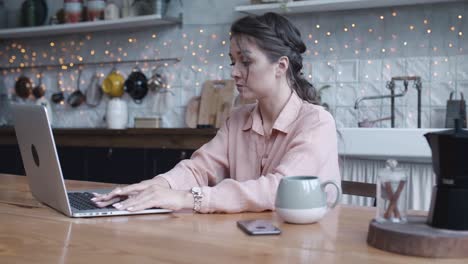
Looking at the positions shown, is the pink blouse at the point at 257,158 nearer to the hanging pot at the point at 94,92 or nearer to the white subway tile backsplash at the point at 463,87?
the white subway tile backsplash at the point at 463,87

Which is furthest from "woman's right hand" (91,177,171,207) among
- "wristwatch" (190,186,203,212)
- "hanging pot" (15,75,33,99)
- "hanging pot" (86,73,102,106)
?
"hanging pot" (15,75,33,99)

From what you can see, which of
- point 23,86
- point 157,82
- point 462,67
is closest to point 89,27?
point 157,82

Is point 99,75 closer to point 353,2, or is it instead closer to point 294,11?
point 294,11

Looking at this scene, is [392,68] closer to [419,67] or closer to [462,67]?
[419,67]

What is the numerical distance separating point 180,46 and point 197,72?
0.79ft

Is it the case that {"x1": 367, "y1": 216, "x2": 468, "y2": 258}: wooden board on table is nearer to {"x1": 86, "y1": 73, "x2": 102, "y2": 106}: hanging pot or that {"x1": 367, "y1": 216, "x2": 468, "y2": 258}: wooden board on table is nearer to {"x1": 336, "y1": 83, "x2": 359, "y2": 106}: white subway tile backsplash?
{"x1": 336, "y1": 83, "x2": 359, "y2": 106}: white subway tile backsplash

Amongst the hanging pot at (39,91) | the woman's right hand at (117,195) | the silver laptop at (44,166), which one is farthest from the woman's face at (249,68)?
the hanging pot at (39,91)

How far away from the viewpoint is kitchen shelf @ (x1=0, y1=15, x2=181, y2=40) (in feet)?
14.7

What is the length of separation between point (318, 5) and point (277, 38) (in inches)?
70.6

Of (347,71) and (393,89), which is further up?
(347,71)

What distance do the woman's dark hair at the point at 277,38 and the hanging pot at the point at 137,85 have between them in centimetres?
268

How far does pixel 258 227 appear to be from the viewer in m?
1.31

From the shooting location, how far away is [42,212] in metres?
1.60

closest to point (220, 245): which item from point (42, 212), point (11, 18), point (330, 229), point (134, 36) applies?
point (330, 229)
